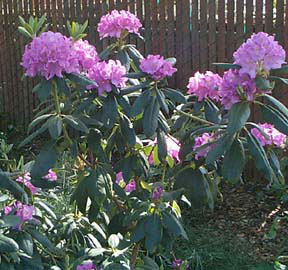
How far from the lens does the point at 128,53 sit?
252 centimetres

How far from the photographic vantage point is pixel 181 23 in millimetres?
5723

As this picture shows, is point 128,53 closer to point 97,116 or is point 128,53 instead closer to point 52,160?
point 97,116

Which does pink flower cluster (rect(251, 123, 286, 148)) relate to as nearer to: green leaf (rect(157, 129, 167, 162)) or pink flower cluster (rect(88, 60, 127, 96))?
green leaf (rect(157, 129, 167, 162))

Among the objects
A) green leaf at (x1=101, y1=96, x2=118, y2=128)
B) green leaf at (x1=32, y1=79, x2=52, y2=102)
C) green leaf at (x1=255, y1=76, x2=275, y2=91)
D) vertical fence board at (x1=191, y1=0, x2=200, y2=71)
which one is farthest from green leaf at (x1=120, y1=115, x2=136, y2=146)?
vertical fence board at (x1=191, y1=0, x2=200, y2=71)

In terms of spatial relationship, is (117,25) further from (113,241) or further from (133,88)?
(113,241)

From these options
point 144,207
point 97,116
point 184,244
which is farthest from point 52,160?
point 184,244

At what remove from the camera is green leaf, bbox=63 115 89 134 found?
2068mm

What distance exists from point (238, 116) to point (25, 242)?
82 cm

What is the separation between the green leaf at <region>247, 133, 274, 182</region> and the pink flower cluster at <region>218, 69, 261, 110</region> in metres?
0.14

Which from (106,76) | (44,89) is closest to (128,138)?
(106,76)

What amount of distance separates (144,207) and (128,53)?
640 millimetres

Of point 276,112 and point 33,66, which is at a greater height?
point 33,66

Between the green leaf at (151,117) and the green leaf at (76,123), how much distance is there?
191mm

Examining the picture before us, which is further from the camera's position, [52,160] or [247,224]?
[247,224]
